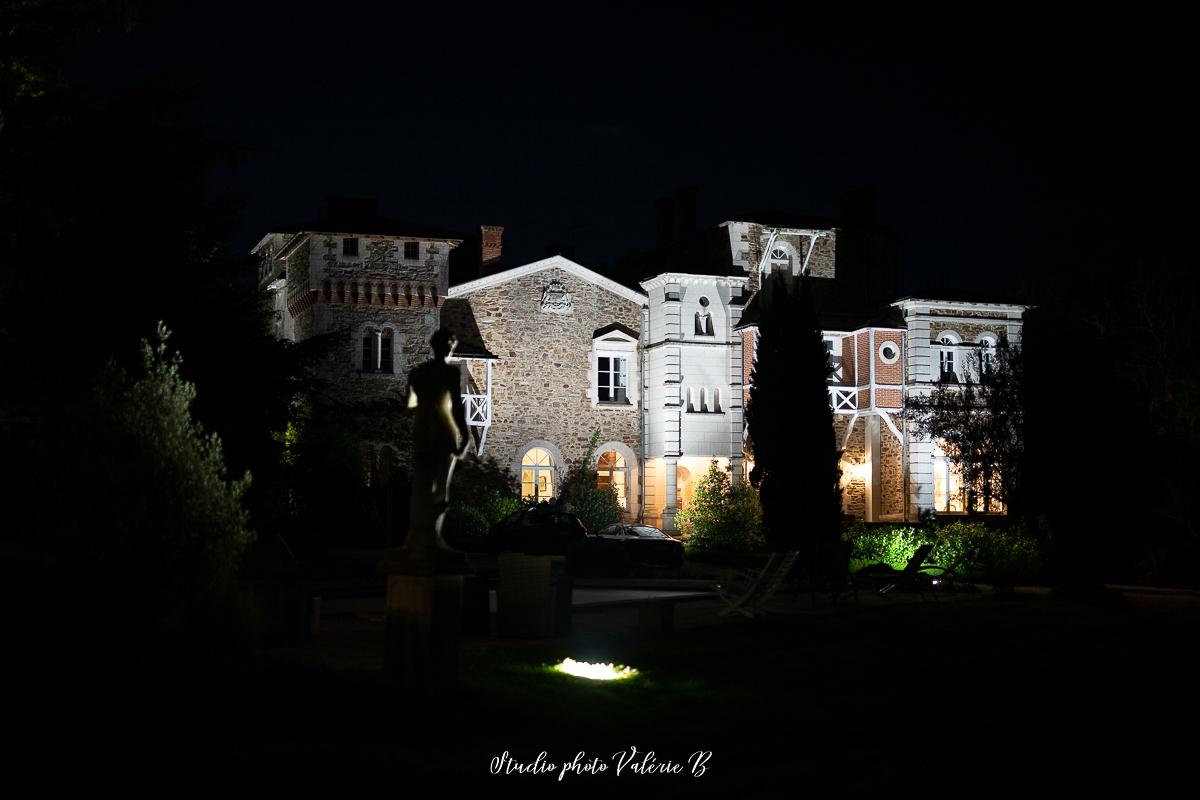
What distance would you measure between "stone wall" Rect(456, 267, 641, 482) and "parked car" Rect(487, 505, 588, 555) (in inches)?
265

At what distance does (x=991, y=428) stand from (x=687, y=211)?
52.6 feet

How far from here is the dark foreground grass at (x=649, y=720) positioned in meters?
7.92

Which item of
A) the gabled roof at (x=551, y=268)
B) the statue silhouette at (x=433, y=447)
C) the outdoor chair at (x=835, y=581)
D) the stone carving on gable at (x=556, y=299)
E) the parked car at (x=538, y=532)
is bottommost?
the outdoor chair at (x=835, y=581)

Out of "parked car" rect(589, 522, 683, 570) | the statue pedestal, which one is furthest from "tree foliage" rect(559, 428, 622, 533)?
the statue pedestal

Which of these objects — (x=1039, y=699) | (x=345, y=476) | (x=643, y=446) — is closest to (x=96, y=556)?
(x=1039, y=699)

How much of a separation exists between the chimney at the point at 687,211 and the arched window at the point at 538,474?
399 inches

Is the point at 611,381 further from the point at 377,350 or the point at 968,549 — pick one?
the point at 968,549

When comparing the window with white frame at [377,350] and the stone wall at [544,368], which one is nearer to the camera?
the window with white frame at [377,350]

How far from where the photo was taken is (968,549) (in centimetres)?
2481

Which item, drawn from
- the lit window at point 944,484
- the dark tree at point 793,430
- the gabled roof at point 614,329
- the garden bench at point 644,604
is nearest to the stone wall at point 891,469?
the lit window at point 944,484

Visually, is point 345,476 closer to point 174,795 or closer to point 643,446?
point 643,446

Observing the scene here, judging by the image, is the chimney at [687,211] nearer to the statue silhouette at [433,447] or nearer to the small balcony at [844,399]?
the small balcony at [844,399]

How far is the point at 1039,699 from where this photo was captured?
11.7 metres

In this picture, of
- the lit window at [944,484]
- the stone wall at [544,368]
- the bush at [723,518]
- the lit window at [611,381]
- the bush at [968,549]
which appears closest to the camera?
the bush at [968,549]
